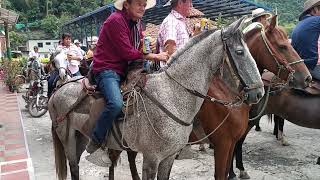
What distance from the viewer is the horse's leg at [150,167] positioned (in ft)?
10.5

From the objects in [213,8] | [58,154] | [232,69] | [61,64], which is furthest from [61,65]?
[213,8]

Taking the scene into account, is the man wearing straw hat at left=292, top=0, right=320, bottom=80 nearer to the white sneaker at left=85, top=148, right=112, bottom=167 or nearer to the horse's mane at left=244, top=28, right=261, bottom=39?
the horse's mane at left=244, top=28, right=261, bottom=39

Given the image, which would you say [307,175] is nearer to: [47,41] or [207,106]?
[207,106]

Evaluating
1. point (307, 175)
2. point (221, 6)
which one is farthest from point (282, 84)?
point (221, 6)

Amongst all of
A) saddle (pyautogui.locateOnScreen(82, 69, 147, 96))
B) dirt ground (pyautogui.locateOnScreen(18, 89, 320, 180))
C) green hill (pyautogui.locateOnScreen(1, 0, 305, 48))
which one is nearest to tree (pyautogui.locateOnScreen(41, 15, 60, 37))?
green hill (pyautogui.locateOnScreen(1, 0, 305, 48))

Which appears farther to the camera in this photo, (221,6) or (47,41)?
(47,41)

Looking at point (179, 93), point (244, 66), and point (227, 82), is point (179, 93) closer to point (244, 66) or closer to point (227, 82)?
point (227, 82)

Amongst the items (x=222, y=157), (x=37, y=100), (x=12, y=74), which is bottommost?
(x=37, y=100)

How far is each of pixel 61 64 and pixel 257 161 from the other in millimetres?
4346

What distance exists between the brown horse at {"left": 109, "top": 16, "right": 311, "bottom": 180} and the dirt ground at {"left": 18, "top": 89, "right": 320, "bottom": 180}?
134 centimetres

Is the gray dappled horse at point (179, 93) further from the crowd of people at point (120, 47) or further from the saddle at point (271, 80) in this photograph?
the saddle at point (271, 80)

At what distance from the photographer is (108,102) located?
10.9 ft

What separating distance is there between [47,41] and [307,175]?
61.1m

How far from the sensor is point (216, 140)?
403cm
